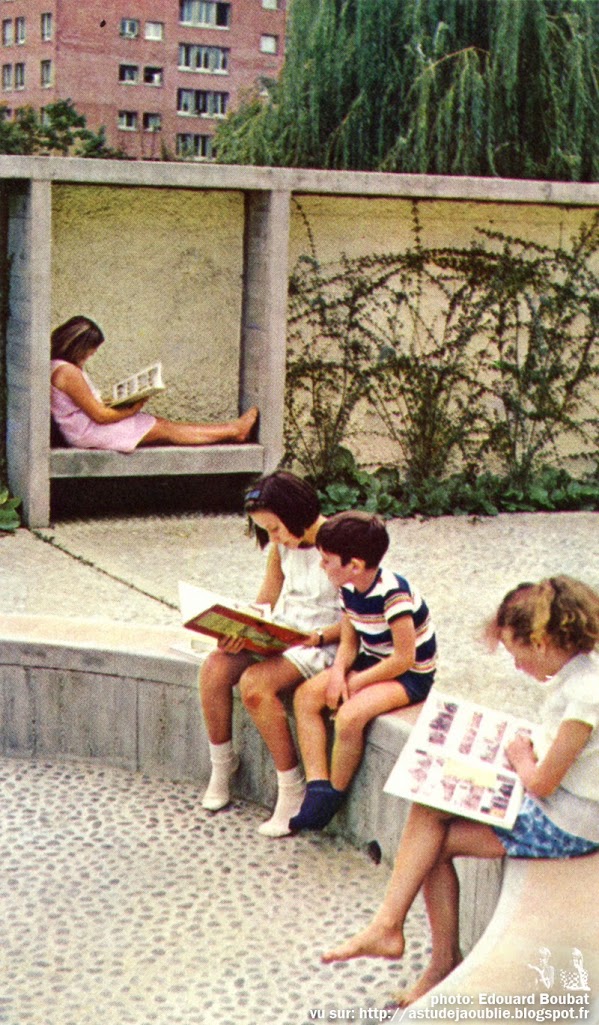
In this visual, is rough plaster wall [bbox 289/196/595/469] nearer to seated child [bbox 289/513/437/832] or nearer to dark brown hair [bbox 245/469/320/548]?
dark brown hair [bbox 245/469/320/548]

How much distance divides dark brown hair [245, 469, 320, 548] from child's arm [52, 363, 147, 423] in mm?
3424

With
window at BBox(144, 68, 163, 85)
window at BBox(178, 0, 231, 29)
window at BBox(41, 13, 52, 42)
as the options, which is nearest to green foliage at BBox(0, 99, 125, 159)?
window at BBox(41, 13, 52, 42)

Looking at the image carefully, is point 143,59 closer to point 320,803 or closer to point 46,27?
point 46,27

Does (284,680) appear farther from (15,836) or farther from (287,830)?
(15,836)

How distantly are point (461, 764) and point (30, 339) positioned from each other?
4.53 metres

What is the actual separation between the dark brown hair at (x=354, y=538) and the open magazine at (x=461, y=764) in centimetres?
44

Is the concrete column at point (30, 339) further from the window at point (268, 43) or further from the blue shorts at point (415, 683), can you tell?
the window at point (268, 43)

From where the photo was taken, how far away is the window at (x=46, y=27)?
7369 centimetres

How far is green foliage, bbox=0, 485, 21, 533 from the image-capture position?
7.68m

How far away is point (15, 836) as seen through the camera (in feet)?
15.0

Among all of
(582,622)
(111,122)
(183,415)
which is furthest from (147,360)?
(111,122)

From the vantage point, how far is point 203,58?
81938 millimetres

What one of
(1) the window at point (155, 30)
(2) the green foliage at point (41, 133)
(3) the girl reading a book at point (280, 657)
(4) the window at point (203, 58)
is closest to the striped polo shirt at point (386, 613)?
(3) the girl reading a book at point (280, 657)

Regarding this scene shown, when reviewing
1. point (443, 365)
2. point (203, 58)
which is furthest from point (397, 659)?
point (203, 58)
